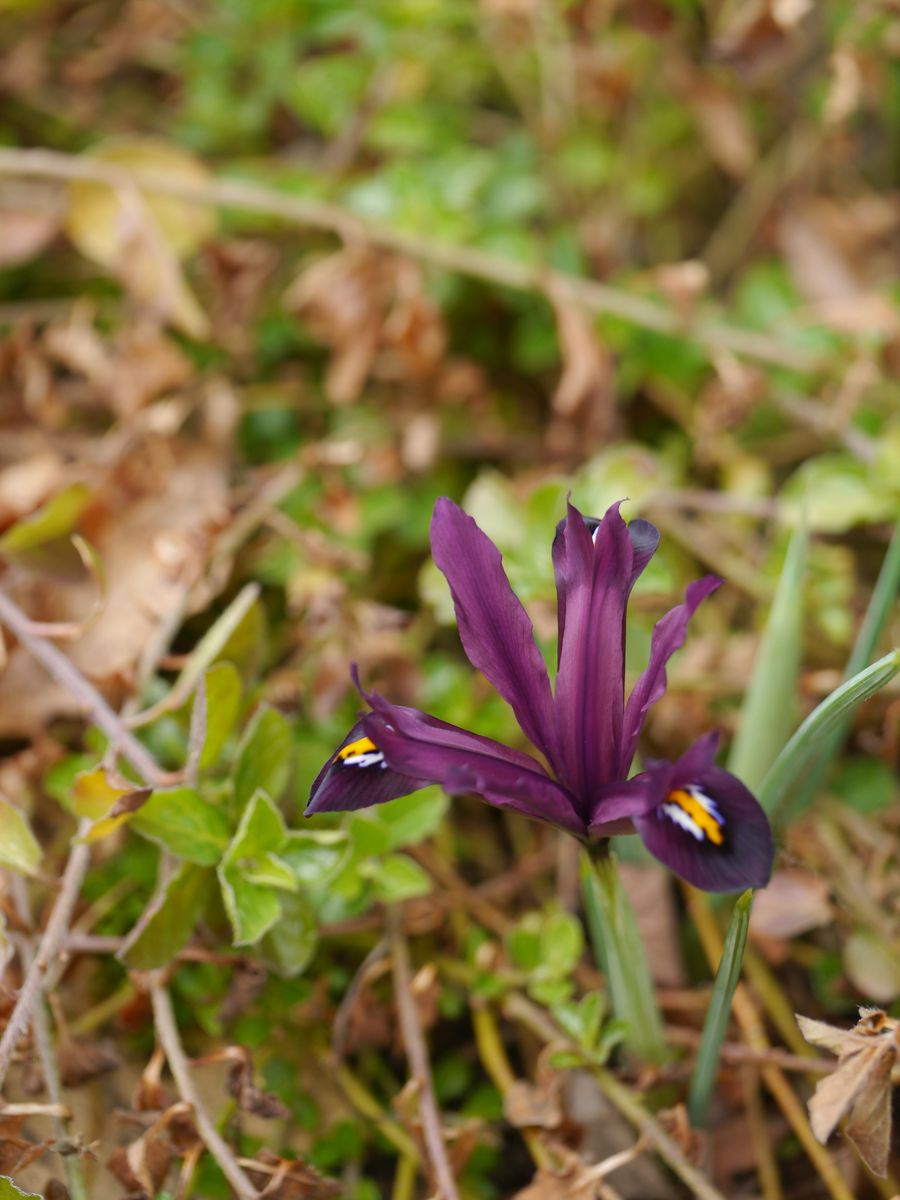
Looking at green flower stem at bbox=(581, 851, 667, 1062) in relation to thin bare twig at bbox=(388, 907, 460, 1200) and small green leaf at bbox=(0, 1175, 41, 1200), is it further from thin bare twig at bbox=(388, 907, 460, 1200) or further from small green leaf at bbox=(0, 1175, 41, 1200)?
small green leaf at bbox=(0, 1175, 41, 1200)

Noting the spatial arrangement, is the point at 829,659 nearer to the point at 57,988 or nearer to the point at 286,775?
the point at 286,775

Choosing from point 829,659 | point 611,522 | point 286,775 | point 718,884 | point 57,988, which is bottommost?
point 57,988

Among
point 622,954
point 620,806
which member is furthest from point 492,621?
point 622,954

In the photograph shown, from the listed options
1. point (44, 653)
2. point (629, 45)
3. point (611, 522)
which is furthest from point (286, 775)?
point (629, 45)

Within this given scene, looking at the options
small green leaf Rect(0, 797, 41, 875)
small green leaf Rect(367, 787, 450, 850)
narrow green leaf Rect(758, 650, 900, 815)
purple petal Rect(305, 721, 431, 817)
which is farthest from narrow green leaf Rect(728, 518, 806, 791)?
small green leaf Rect(0, 797, 41, 875)

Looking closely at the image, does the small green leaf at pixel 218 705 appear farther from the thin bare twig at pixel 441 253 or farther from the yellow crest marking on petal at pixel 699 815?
the thin bare twig at pixel 441 253

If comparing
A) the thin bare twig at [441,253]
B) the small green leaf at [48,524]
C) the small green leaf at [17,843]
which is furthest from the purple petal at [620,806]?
the thin bare twig at [441,253]

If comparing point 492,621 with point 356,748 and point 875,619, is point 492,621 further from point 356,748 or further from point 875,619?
point 875,619
